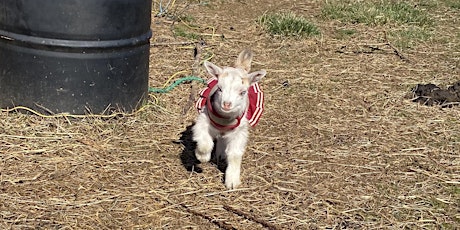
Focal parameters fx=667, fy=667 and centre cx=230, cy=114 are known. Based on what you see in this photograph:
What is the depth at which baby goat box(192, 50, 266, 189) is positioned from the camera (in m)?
4.46

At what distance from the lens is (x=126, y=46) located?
18.9 feet

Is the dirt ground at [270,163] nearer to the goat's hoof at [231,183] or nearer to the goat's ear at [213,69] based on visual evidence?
the goat's hoof at [231,183]

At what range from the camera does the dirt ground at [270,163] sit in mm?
4426

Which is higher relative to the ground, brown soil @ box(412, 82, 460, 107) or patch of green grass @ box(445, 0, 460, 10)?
patch of green grass @ box(445, 0, 460, 10)

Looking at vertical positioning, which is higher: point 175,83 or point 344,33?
point 344,33

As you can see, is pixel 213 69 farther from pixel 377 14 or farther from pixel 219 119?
pixel 377 14

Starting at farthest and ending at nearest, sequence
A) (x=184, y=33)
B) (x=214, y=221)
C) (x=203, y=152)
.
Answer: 1. (x=184, y=33)
2. (x=203, y=152)
3. (x=214, y=221)

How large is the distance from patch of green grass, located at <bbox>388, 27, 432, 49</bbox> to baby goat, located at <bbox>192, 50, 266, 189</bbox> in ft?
15.7

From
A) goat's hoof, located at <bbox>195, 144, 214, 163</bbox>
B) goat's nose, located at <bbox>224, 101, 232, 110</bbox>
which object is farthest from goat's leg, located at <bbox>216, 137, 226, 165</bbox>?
goat's nose, located at <bbox>224, 101, 232, 110</bbox>

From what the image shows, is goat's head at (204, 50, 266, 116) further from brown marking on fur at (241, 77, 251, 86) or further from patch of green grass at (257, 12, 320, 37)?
patch of green grass at (257, 12, 320, 37)

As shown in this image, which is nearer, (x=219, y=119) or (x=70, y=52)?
(x=219, y=119)

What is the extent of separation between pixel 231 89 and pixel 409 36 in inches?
234

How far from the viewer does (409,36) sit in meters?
9.70

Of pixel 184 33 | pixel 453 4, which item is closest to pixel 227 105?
pixel 184 33
